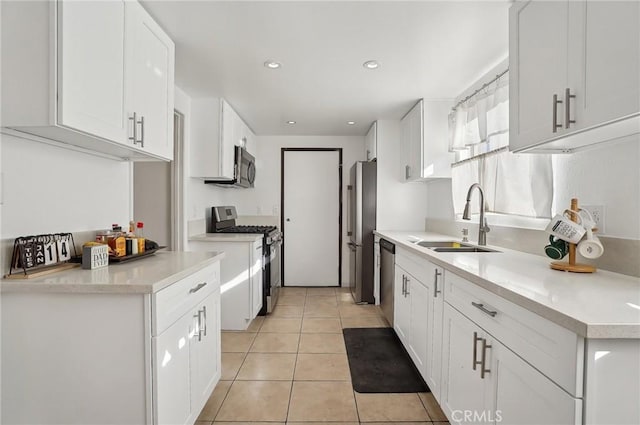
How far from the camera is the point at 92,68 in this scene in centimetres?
135

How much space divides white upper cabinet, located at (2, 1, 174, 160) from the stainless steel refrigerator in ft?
8.72

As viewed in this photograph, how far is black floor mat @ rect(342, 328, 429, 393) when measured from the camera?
7.33 feet

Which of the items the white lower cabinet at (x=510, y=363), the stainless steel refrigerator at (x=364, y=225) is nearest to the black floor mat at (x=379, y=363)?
the white lower cabinet at (x=510, y=363)

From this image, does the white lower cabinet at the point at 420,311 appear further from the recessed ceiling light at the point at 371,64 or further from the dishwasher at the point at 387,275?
the recessed ceiling light at the point at 371,64

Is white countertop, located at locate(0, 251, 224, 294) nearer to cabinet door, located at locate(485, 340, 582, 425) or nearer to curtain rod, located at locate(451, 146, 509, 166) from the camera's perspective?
cabinet door, located at locate(485, 340, 582, 425)

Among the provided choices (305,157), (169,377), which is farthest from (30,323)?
(305,157)

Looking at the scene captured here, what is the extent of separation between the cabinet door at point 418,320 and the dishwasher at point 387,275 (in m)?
0.56

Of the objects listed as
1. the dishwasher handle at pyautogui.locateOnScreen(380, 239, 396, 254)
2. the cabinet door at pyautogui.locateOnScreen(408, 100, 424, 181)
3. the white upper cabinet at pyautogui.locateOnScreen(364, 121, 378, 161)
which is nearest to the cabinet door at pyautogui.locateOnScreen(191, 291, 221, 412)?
the dishwasher handle at pyautogui.locateOnScreen(380, 239, 396, 254)

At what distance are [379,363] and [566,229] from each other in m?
1.67

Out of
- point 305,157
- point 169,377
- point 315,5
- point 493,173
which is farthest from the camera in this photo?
point 305,157

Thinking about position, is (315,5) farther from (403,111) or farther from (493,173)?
(403,111)

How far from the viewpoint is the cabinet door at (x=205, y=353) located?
168 cm

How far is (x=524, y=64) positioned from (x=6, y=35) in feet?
7.03

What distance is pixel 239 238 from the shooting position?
325 centimetres
